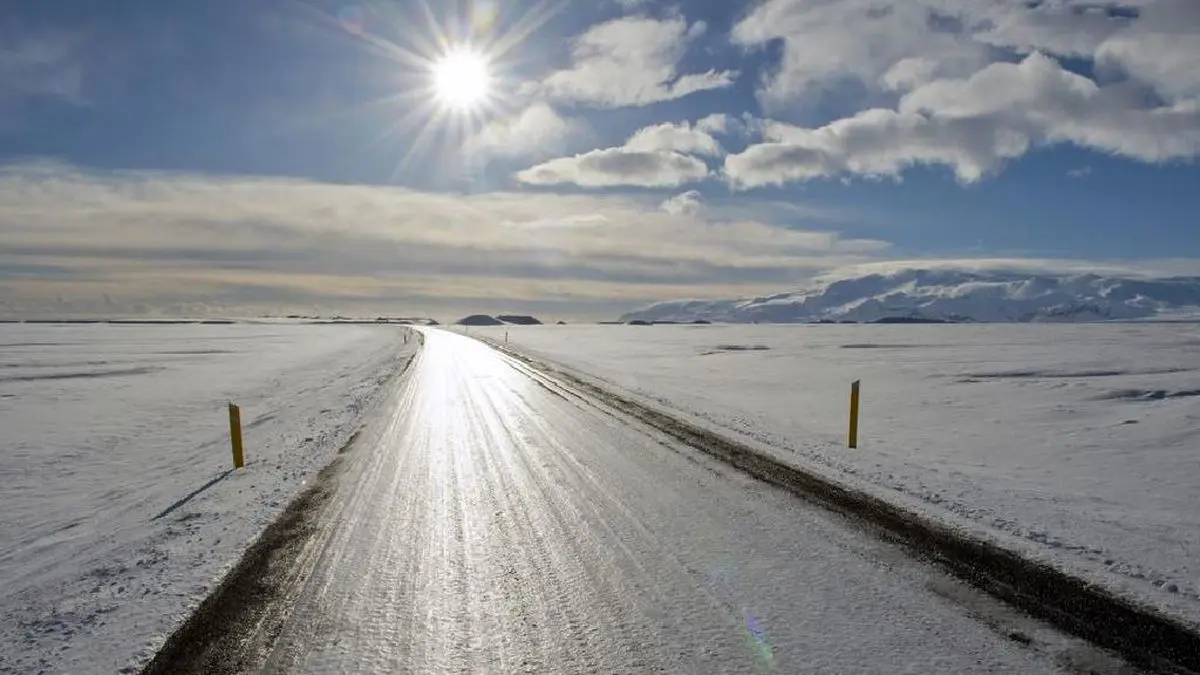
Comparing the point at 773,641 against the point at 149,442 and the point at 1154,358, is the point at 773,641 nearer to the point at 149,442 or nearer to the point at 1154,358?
the point at 149,442

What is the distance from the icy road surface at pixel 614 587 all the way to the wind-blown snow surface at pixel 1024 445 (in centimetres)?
173

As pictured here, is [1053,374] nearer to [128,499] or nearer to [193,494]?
[193,494]

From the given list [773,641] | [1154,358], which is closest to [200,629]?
[773,641]

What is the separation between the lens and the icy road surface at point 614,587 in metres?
3.96

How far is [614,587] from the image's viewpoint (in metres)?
4.96

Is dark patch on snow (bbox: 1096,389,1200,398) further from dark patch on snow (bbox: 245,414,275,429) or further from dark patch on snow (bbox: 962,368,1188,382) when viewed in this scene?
dark patch on snow (bbox: 245,414,275,429)

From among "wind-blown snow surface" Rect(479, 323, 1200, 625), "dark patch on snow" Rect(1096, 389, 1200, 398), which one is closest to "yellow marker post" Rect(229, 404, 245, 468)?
"wind-blown snow surface" Rect(479, 323, 1200, 625)

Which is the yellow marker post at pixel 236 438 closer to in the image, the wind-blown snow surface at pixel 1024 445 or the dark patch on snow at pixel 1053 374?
the wind-blown snow surface at pixel 1024 445

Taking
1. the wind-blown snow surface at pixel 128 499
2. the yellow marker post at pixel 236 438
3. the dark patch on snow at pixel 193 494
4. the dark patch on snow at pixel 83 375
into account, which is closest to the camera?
the wind-blown snow surface at pixel 128 499

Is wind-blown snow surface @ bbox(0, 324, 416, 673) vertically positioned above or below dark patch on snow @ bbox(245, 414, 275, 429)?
above

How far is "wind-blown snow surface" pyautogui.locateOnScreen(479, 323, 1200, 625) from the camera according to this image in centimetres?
622

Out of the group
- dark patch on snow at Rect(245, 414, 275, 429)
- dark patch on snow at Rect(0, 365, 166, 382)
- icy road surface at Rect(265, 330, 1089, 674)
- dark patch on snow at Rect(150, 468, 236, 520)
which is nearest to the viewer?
icy road surface at Rect(265, 330, 1089, 674)

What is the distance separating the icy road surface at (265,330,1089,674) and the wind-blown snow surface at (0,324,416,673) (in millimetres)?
1010

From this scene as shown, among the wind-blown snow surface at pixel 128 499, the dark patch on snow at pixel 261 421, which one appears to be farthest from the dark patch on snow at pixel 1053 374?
the dark patch on snow at pixel 261 421
